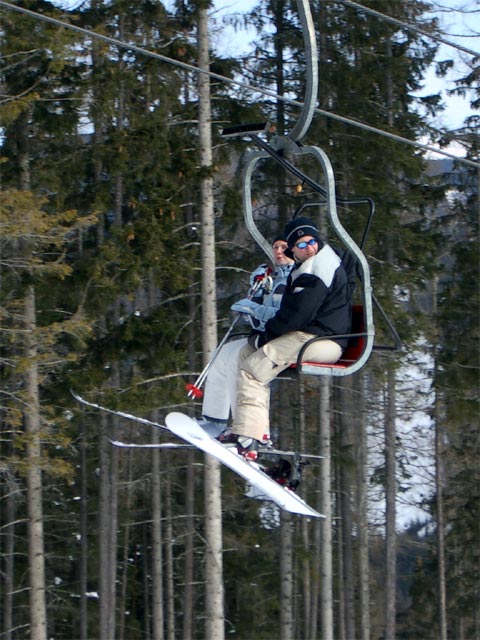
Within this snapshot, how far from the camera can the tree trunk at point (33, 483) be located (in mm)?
13695

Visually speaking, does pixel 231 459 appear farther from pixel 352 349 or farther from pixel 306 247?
pixel 306 247

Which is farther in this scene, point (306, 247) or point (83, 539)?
point (83, 539)

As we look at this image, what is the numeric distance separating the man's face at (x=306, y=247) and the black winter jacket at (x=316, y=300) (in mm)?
33

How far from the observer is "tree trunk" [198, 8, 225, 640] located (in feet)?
46.7

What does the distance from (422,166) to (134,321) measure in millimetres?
5626

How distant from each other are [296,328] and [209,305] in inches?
289

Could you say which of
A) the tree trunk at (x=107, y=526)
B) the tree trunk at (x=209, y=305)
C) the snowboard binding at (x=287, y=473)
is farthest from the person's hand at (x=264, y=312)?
the tree trunk at (x=107, y=526)

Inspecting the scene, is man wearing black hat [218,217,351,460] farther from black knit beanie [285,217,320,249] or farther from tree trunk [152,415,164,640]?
tree trunk [152,415,164,640]

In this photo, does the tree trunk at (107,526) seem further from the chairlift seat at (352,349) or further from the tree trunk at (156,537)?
the chairlift seat at (352,349)

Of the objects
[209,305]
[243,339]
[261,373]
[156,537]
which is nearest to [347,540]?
[156,537]

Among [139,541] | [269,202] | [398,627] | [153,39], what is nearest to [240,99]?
[153,39]

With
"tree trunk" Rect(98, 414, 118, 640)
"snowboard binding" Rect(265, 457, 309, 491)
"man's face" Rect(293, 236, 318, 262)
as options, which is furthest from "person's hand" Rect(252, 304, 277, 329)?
"tree trunk" Rect(98, 414, 118, 640)

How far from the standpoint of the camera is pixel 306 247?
6953 millimetres

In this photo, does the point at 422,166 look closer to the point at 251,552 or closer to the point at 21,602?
the point at 251,552
